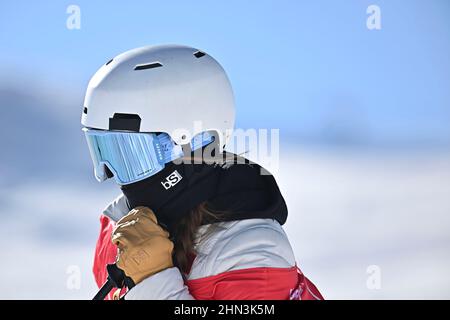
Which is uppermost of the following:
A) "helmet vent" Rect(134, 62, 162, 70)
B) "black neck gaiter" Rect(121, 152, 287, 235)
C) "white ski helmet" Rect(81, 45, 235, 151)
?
"helmet vent" Rect(134, 62, 162, 70)

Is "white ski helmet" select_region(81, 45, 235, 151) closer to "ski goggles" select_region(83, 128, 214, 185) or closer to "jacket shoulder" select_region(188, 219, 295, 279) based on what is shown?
"ski goggles" select_region(83, 128, 214, 185)

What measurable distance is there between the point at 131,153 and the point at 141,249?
0.45 m

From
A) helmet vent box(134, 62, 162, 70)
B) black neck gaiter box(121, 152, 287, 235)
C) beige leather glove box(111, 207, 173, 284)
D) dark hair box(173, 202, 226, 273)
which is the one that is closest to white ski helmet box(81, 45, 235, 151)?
helmet vent box(134, 62, 162, 70)

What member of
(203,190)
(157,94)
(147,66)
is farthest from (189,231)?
(147,66)

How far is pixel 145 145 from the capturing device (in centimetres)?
304

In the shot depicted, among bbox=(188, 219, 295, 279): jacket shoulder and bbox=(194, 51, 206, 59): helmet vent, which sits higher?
bbox=(194, 51, 206, 59): helmet vent

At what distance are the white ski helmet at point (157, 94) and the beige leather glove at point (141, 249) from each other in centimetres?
44

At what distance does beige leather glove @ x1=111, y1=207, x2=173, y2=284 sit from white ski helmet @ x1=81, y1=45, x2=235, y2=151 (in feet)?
1.43

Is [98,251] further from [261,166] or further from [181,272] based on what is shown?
[261,166]

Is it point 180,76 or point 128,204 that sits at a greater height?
point 180,76

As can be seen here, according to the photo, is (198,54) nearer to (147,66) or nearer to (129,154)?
(147,66)

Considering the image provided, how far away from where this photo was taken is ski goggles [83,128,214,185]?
3.03 metres
